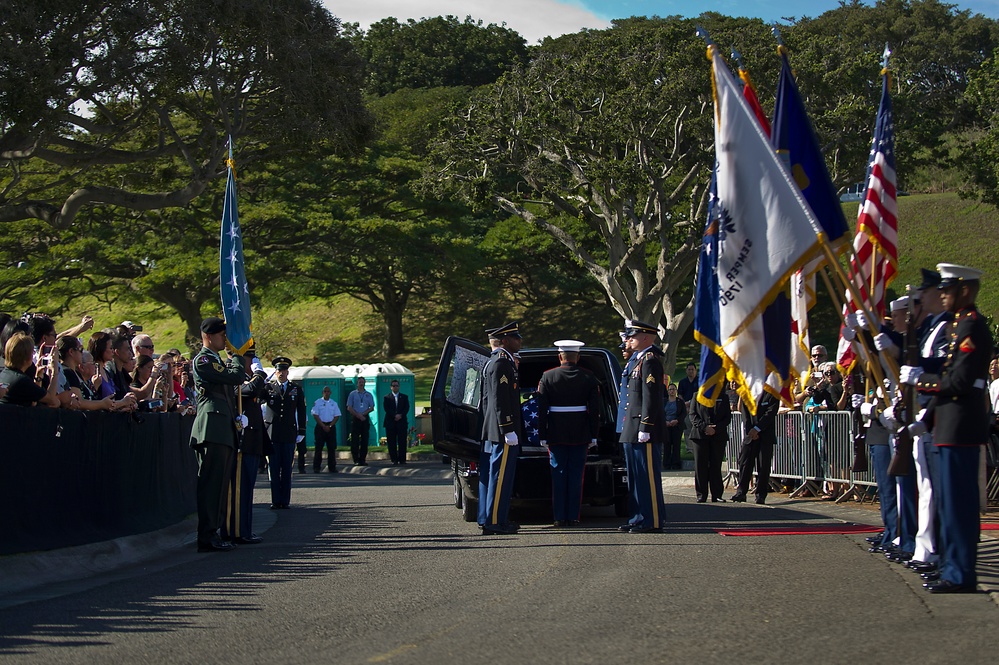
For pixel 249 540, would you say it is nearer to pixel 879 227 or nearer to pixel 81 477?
pixel 81 477

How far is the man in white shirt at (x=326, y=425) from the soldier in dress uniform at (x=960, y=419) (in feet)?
61.5

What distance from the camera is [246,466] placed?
12141 mm

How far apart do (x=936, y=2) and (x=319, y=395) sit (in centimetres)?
5686

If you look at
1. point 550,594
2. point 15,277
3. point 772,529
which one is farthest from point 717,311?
point 15,277

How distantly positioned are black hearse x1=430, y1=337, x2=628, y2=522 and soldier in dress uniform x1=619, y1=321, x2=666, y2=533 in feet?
2.99

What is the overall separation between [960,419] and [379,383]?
81.4 ft

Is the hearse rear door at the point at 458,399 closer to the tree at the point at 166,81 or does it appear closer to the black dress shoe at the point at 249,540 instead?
the black dress shoe at the point at 249,540

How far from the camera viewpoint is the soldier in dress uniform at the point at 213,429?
34.8 feet

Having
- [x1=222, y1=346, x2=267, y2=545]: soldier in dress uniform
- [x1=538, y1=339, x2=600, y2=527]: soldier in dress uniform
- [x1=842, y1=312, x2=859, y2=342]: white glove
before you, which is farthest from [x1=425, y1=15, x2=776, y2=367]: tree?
[x1=842, y1=312, x2=859, y2=342]: white glove

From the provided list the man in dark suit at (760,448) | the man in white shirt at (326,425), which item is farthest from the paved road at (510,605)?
the man in white shirt at (326,425)

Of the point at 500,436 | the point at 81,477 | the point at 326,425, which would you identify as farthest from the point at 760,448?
the point at 326,425

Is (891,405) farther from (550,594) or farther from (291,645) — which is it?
(291,645)

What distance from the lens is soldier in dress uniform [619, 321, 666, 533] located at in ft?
37.3

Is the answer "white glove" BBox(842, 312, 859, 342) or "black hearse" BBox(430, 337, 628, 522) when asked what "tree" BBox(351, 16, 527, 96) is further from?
"white glove" BBox(842, 312, 859, 342)
